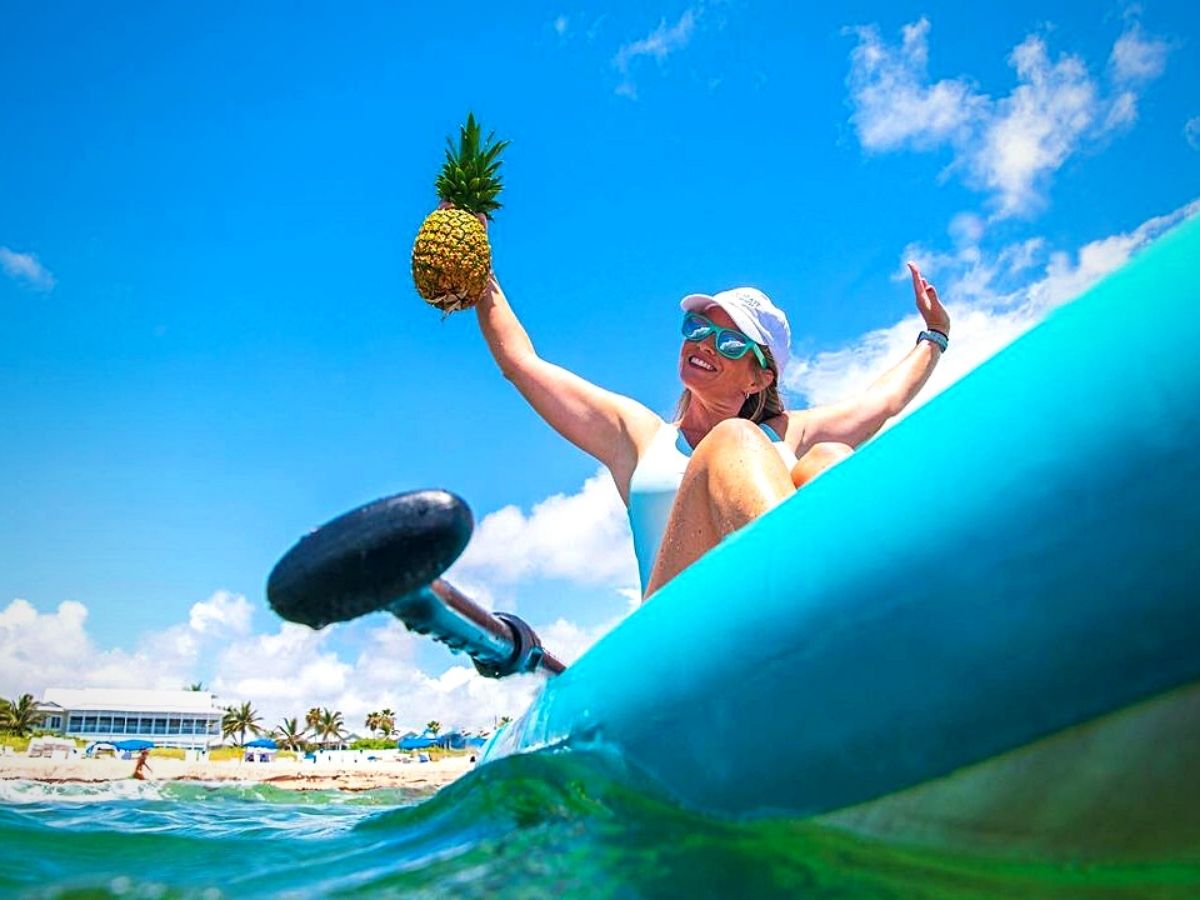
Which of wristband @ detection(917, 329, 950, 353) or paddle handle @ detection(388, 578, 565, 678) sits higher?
Result: wristband @ detection(917, 329, 950, 353)

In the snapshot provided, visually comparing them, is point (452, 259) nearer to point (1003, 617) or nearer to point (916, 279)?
point (916, 279)

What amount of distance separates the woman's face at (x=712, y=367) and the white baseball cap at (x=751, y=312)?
45 mm

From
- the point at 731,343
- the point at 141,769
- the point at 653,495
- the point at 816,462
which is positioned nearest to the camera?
the point at 816,462

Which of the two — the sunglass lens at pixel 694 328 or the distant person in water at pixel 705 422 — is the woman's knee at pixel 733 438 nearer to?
the distant person in water at pixel 705 422

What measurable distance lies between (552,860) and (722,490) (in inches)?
→ 27.3

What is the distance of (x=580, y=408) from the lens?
9.67 ft

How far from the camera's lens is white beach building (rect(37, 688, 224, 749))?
46406 mm

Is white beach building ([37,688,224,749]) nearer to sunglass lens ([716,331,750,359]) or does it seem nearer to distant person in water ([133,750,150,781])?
distant person in water ([133,750,150,781])

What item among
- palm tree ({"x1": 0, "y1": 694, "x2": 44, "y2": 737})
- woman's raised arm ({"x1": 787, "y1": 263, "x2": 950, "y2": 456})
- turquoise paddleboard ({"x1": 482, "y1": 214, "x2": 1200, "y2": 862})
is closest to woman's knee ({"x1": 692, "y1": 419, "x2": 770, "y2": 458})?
turquoise paddleboard ({"x1": 482, "y1": 214, "x2": 1200, "y2": 862})

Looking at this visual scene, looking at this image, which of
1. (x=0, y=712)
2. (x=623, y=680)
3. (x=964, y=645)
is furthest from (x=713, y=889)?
(x=0, y=712)

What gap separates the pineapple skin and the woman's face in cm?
109

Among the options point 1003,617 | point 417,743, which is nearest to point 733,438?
point 1003,617

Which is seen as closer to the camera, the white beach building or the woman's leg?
the woman's leg

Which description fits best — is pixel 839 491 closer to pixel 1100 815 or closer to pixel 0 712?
pixel 1100 815
